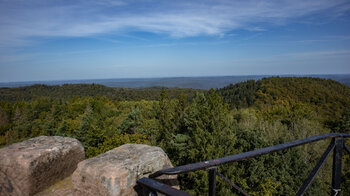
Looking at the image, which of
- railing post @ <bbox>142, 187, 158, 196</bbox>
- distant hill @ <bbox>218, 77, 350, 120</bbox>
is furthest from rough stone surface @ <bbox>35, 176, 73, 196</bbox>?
distant hill @ <bbox>218, 77, 350, 120</bbox>

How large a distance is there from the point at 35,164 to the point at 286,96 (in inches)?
3507

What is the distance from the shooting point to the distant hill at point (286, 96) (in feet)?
212

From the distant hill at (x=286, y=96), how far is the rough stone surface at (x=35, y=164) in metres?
59.6

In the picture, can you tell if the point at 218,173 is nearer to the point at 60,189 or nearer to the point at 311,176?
the point at 311,176

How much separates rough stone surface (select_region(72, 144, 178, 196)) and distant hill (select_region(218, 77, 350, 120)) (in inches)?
2361

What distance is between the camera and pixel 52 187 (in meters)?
3.04

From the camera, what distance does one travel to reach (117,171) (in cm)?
188

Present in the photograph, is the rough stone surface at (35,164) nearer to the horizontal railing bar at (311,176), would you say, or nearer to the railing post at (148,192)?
the railing post at (148,192)

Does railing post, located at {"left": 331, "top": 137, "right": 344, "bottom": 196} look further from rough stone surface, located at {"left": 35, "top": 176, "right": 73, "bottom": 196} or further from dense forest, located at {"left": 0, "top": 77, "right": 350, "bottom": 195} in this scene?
dense forest, located at {"left": 0, "top": 77, "right": 350, "bottom": 195}

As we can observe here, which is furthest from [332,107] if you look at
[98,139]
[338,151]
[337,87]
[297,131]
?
[338,151]

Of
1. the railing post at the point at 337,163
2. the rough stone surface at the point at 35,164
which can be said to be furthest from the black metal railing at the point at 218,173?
the rough stone surface at the point at 35,164

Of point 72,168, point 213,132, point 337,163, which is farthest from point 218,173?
point 213,132

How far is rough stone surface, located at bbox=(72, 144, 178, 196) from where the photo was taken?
6.03 ft

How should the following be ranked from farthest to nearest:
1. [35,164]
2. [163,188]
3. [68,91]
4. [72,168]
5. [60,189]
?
[68,91] < [72,168] < [60,189] < [35,164] < [163,188]
